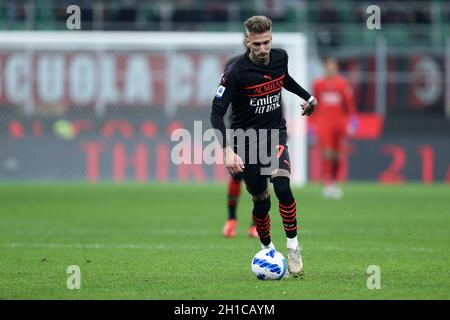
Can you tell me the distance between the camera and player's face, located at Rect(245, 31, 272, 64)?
27.0 ft

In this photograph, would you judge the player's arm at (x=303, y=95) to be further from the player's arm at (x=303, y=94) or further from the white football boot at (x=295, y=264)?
the white football boot at (x=295, y=264)

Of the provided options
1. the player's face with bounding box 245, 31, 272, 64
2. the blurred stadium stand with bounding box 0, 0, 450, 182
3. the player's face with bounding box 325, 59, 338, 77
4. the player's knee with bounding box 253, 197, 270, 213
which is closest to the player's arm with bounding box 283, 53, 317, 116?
the player's face with bounding box 245, 31, 272, 64

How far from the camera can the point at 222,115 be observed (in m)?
8.41

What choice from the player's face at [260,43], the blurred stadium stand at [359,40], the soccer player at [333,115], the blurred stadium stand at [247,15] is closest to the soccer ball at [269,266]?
the player's face at [260,43]

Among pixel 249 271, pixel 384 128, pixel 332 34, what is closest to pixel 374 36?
pixel 332 34

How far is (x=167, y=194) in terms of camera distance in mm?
19453

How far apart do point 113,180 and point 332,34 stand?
21.2 feet

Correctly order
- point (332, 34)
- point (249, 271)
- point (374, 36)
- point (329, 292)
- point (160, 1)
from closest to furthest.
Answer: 1. point (329, 292)
2. point (249, 271)
3. point (332, 34)
4. point (374, 36)
5. point (160, 1)

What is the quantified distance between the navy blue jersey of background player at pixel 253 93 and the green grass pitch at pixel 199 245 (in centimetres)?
128

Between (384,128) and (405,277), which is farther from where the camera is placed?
(384,128)

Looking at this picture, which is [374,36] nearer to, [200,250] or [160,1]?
[160,1]

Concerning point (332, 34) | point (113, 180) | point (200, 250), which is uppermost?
point (332, 34)

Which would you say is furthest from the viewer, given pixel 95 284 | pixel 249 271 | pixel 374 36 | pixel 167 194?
pixel 374 36

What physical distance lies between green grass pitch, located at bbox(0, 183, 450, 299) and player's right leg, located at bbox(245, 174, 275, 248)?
42 cm
